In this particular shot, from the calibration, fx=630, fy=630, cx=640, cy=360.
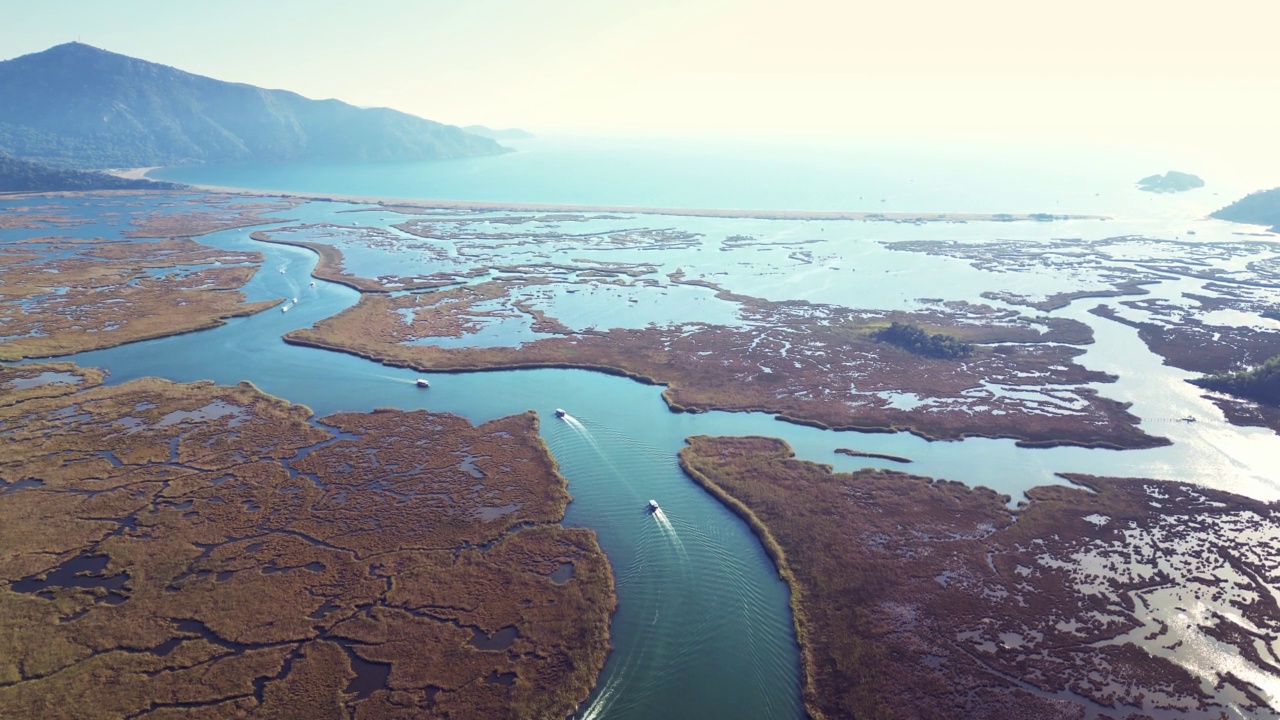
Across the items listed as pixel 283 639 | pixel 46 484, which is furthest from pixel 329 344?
pixel 283 639

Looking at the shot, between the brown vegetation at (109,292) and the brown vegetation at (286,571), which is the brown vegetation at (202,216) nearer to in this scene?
the brown vegetation at (109,292)

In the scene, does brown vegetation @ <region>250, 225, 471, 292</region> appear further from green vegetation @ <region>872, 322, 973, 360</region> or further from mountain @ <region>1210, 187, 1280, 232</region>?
mountain @ <region>1210, 187, 1280, 232</region>

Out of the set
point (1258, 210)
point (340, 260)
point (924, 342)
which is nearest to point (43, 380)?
point (340, 260)

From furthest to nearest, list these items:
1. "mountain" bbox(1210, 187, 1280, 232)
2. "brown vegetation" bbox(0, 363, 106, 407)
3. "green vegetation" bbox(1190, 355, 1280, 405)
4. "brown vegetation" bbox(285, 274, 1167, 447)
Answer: "mountain" bbox(1210, 187, 1280, 232)
"green vegetation" bbox(1190, 355, 1280, 405)
"brown vegetation" bbox(285, 274, 1167, 447)
"brown vegetation" bbox(0, 363, 106, 407)

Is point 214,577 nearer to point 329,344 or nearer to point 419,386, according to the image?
point 419,386

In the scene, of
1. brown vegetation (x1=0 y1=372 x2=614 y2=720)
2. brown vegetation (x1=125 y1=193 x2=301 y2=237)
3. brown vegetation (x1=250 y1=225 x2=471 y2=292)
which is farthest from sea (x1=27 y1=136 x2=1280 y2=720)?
brown vegetation (x1=125 y1=193 x2=301 y2=237)

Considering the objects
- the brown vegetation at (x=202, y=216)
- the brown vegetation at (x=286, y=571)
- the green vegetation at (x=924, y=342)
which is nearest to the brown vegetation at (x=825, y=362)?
the green vegetation at (x=924, y=342)
